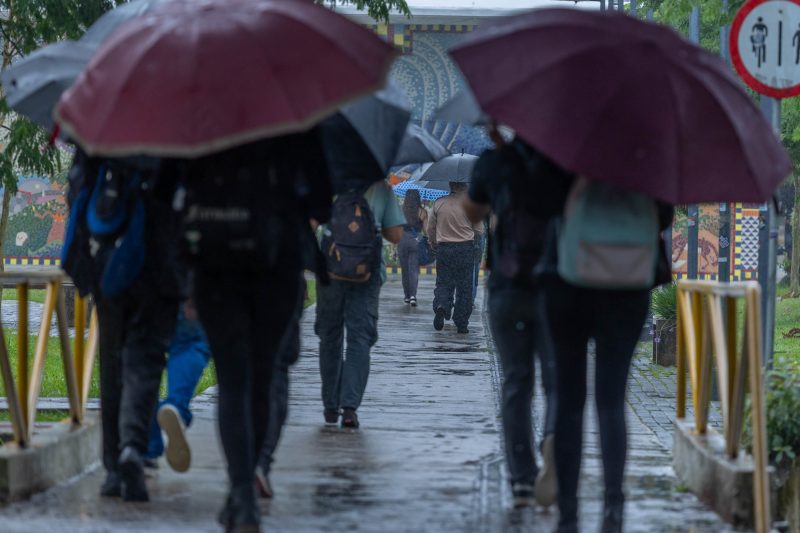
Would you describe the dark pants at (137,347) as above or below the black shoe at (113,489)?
above

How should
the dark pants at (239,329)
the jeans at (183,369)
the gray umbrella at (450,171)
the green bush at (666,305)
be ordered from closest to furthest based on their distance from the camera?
1. the dark pants at (239,329)
2. the jeans at (183,369)
3. the green bush at (666,305)
4. the gray umbrella at (450,171)

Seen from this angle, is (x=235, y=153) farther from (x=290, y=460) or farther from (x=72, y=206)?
(x=290, y=460)

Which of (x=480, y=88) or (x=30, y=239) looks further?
(x=30, y=239)

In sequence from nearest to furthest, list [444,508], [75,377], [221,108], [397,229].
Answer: [221,108], [444,508], [75,377], [397,229]

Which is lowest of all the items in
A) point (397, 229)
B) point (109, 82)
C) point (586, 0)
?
point (397, 229)

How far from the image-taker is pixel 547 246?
17.3 ft

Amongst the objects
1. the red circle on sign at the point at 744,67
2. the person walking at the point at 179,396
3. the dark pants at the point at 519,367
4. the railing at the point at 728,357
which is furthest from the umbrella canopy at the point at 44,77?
the red circle on sign at the point at 744,67

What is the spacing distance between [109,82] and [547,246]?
1.54 meters

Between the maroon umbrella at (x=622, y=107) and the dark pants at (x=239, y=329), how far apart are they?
96 centimetres

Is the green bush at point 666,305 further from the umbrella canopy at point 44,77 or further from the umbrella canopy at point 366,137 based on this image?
the umbrella canopy at point 44,77

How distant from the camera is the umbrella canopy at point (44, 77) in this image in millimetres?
6422

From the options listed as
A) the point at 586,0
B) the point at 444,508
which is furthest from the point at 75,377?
the point at 586,0

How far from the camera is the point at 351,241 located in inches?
345

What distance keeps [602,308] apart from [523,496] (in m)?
1.33
